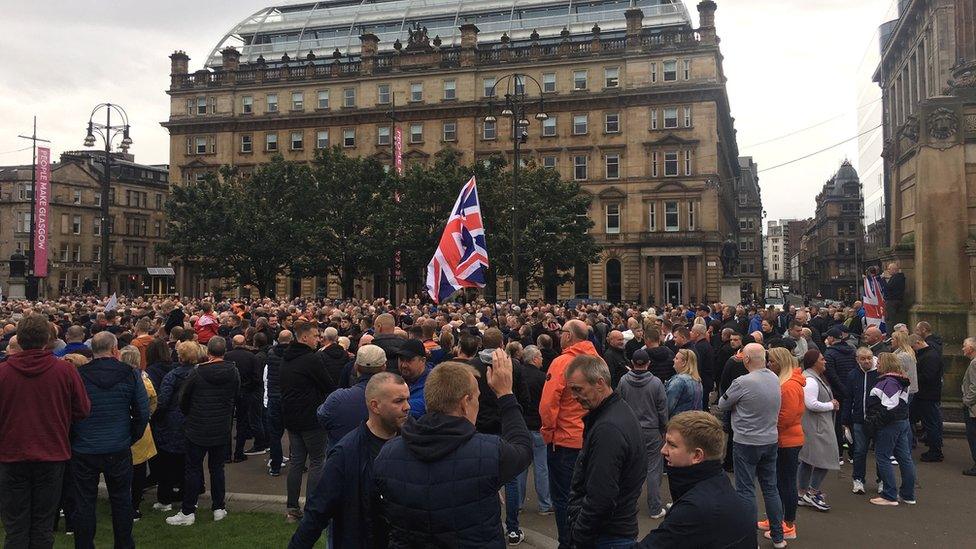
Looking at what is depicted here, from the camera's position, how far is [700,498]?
328cm

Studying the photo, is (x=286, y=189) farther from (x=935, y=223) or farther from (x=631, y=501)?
(x=631, y=501)

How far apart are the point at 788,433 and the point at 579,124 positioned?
52.7 metres

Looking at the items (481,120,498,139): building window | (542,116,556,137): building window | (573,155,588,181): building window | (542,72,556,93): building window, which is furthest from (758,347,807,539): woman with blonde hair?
(481,120,498,139): building window

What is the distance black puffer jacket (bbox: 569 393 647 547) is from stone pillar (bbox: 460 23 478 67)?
58174 mm

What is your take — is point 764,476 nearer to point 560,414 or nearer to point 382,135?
point 560,414

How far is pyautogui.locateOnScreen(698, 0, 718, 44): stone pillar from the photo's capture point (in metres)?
54.0

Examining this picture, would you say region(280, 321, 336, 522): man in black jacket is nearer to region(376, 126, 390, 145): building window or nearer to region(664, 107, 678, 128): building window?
region(664, 107, 678, 128): building window

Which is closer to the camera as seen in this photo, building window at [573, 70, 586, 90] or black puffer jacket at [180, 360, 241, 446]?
black puffer jacket at [180, 360, 241, 446]

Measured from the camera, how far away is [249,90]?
65.2 meters

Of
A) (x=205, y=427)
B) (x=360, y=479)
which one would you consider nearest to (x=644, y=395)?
(x=360, y=479)

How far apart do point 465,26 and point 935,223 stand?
172 ft

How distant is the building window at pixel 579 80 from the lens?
57375 mm

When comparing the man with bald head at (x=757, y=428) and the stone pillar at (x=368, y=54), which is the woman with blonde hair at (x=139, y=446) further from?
the stone pillar at (x=368, y=54)

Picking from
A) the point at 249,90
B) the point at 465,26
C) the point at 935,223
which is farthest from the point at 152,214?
the point at 935,223
